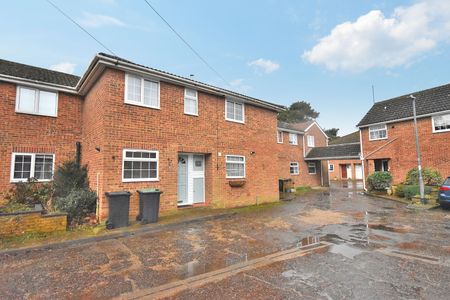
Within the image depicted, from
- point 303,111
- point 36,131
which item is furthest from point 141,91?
point 303,111

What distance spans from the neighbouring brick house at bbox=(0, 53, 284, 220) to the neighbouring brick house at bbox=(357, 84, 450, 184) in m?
12.0

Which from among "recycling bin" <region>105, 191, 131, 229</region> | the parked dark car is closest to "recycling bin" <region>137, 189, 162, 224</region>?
"recycling bin" <region>105, 191, 131, 229</region>

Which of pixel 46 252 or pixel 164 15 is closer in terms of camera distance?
pixel 46 252

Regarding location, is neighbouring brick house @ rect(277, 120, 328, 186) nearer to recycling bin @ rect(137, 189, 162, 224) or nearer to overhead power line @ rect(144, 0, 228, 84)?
overhead power line @ rect(144, 0, 228, 84)

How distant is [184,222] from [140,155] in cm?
300

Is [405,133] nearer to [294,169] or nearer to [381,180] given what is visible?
[381,180]

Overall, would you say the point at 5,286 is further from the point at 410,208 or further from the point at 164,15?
the point at 410,208

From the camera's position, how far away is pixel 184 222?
8344 millimetres

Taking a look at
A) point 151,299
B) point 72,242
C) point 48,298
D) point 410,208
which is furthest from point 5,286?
point 410,208

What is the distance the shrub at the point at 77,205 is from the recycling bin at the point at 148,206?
1.80m

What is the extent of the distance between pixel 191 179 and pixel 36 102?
759cm

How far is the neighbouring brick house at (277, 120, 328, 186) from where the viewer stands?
22906 millimetres

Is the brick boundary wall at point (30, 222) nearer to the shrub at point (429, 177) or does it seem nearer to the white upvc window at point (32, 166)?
the white upvc window at point (32, 166)

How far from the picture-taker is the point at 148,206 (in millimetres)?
8023
